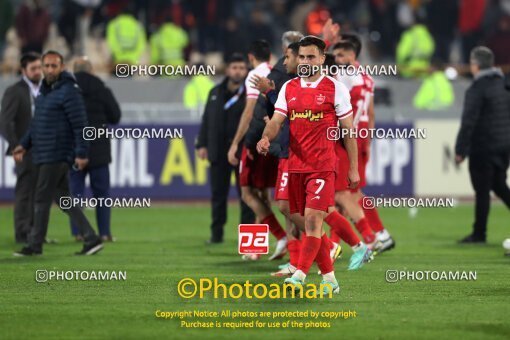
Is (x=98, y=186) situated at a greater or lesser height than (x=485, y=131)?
lesser

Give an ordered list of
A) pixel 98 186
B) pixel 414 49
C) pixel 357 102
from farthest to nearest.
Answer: pixel 414 49
pixel 98 186
pixel 357 102

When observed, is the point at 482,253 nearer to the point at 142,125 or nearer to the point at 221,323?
the point at 221,323

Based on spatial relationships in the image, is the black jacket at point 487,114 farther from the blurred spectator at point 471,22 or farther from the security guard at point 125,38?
the blurred spectator at point 471,22

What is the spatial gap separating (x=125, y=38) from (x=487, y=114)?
11.6 metres

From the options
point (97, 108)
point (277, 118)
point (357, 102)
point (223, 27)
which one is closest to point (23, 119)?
point (97, 108)

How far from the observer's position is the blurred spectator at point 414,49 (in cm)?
2939

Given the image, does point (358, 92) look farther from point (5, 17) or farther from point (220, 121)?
point (5, 17)

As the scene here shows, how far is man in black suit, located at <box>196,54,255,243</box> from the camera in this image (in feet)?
58.9

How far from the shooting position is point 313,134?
39.6 feet

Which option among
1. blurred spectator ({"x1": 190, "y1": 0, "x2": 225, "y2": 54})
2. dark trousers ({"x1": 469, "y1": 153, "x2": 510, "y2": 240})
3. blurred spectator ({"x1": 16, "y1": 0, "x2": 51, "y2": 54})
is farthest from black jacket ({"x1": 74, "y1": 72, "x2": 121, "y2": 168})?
blurred spectator ({"x1": 190, "y1": 0, "x2": 225, "y2": 54})

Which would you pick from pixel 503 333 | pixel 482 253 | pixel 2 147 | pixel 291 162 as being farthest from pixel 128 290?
pixel 2 147

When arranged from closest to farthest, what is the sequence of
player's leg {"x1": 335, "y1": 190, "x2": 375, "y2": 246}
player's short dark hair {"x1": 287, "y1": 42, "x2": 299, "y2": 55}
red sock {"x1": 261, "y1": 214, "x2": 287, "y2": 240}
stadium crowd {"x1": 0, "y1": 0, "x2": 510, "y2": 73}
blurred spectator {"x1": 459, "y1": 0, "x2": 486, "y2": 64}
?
player's short dark hair {"x1": 287, "y1": 42, "x2": 299, "y2": 55} → red sock {"x1": 261, "y1": 214, "x2": 287, "y2": 240} → player's leg {"x1": 335, "y1": 190, "x2": 375, "y2": 246} → stadium crowd {"x1": 0, "y1": 0, "x2": 510, "y2": 73} → blurred spectator {"x1": 459, "y1": 0, "x2": 486, "y2": 64}

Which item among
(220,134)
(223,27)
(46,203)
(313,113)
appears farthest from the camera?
(223,27)

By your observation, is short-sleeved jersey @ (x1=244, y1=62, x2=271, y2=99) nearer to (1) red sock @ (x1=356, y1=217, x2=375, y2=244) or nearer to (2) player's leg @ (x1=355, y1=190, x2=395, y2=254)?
(1) red sock @ (x1=356, y1=217, x2=375, y2=244)
